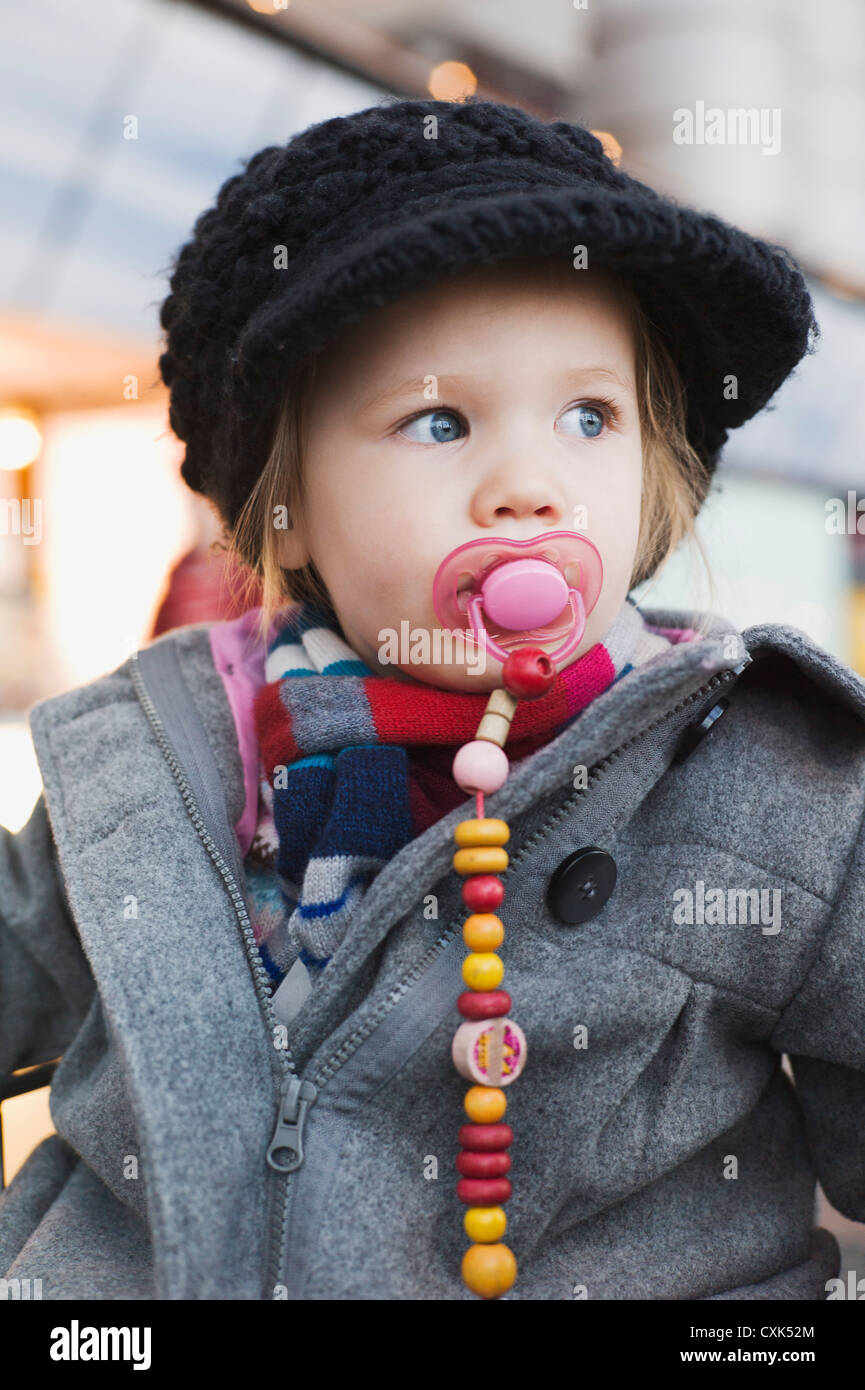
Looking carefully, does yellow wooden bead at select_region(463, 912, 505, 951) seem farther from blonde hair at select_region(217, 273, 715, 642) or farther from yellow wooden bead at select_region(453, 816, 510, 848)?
blonde hair at select_region(217, 273, 715, 642)

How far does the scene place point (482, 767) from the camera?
0.65 m

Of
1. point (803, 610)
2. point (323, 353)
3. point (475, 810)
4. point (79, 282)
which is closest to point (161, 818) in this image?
point (475, 810)

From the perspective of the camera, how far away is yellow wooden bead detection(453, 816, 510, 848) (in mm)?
639

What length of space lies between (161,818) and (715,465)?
536 millimetres

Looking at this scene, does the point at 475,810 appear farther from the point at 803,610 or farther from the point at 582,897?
the point at 803,610

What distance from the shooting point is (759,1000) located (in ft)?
2.40

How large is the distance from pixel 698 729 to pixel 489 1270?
37 cm

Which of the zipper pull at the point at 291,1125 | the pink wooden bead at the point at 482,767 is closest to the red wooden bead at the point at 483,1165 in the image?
the zipper pull at the point at 291,1125

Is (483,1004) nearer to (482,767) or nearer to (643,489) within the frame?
(482,767)

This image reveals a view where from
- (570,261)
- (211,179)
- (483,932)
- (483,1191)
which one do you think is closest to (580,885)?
(483,932)

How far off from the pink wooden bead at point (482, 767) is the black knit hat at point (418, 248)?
0.87 feet

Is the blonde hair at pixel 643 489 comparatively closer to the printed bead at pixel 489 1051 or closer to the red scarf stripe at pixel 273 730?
the red scarf stripe at pixel 273 730

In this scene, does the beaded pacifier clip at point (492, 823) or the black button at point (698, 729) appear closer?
the beaded pacifier clip at point (492, 823)

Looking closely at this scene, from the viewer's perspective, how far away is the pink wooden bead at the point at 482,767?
0.65 m
